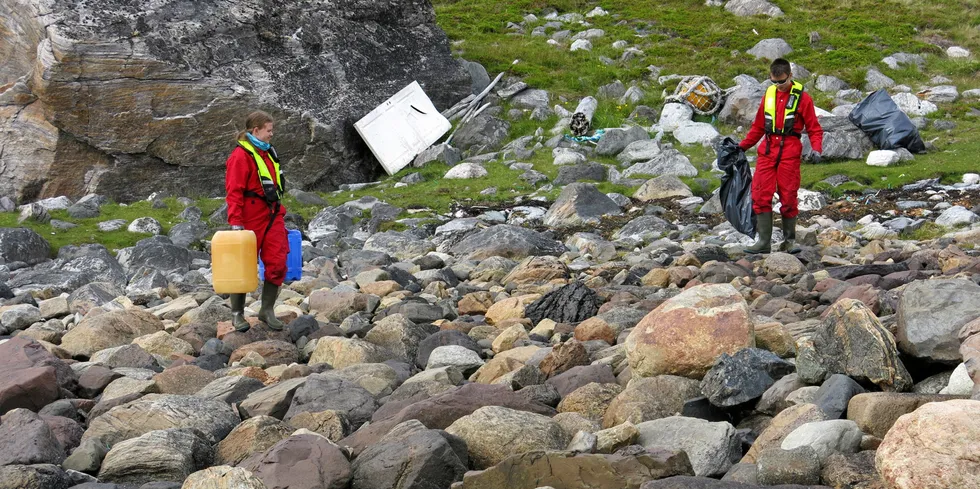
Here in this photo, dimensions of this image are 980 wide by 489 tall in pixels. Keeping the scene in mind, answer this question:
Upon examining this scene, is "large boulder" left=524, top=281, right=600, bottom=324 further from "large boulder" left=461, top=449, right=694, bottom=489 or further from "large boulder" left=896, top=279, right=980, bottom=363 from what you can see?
"large boulder" left=461, top=449, right=694, bottom=489

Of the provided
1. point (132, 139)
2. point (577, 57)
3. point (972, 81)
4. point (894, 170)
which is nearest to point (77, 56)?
point (132, 139)

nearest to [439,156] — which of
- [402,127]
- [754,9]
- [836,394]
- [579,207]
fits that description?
[402,127]

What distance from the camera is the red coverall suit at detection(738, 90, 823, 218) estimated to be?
9.91 metres

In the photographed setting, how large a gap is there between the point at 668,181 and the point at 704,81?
566cm

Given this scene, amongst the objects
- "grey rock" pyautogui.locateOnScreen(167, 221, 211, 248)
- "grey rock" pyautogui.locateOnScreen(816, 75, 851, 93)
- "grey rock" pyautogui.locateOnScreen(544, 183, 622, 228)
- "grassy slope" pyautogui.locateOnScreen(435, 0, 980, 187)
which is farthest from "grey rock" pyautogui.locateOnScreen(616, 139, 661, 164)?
"grey rock" pyautogui.locateOnScreen(167, 221, 211, 248)

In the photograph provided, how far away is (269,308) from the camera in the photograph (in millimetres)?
8172

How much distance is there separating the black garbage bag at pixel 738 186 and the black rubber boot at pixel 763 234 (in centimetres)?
7

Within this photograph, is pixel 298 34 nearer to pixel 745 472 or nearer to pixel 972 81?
pixel 972 81

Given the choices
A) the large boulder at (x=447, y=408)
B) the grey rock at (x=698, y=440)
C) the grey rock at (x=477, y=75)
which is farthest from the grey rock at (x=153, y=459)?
the grey rock at (x=477, y=75)

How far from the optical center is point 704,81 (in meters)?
19.8

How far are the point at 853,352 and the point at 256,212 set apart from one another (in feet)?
15.9

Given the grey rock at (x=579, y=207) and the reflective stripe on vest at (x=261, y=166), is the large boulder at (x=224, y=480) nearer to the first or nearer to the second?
the reflective stripe on vest at (x=261, y=166)

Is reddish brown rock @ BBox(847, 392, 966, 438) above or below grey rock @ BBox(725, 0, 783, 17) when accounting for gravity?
above

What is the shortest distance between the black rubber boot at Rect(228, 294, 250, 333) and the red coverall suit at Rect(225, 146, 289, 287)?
267 millimetres
